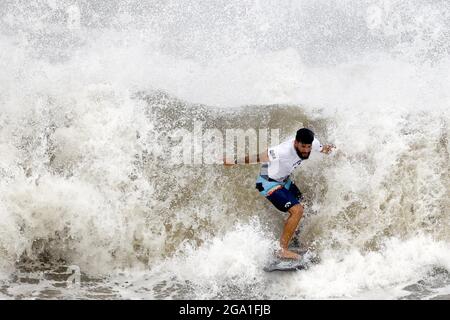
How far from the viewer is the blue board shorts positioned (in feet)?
20.9

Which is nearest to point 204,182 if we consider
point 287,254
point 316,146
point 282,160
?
point 282,160

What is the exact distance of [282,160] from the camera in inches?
247

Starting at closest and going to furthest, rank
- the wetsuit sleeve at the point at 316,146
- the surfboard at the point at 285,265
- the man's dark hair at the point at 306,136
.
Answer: the man's dark hair at the point at 306,136
the surfboard at the point at 285,265
the wetsuit sleeve at the point at 316,146

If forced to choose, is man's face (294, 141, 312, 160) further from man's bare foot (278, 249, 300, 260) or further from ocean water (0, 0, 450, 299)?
man's bare foot (278, 249, 300, 260)

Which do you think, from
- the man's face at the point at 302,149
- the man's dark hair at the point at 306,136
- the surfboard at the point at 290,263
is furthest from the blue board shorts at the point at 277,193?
the man's dark hair at the point at 306,136

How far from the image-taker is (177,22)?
10344mm

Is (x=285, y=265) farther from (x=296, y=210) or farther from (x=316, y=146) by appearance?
(x=316, y=146)

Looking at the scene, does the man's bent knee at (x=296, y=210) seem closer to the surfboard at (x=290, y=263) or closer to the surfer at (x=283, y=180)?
the surfer at (x=283, y=180)

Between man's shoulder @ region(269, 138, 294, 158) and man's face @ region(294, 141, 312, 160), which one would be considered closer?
man's face @ region(294, 141, 312, 160)

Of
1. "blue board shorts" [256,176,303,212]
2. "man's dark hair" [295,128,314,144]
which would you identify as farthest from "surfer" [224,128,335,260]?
"man's dark hair" [295,128,314,144]

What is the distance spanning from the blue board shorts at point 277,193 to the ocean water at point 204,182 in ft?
1.66

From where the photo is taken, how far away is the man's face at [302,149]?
19.8ft

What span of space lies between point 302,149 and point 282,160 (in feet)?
0.95
